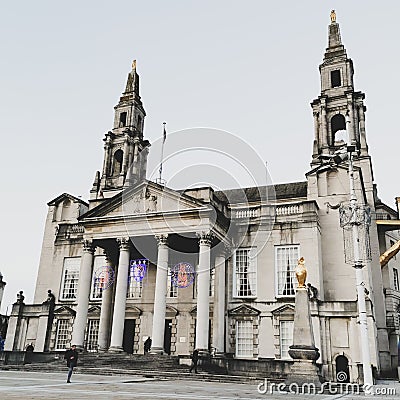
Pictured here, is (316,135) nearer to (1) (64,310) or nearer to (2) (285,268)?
(2) (285,268)

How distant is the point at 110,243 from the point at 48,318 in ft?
27.1

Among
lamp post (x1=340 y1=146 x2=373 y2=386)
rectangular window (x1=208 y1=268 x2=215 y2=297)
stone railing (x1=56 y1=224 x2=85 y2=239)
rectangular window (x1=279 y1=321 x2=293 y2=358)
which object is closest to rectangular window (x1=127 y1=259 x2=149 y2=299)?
rectangular window (x1=208 y1=268 x2=215 y2=297)

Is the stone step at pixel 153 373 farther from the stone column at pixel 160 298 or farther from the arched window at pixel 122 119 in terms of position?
the arched window at pixel 122 119

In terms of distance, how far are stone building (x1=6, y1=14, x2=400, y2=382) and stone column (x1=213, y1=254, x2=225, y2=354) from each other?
0.24ft

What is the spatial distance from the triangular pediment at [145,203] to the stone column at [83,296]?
257 centimetres

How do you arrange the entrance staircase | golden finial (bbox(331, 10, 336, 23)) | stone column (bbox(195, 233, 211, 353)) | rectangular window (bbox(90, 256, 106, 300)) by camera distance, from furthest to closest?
golden finial (bbox(331, 10, 336, 23))
rectangular window (bbox(90, 256, 106, 300))
stone column (bbox(195, 233, 211, 353))
the entrance staircase

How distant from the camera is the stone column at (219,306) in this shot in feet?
95.5

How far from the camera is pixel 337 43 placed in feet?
144

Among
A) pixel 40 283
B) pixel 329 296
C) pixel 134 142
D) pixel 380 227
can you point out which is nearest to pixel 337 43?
pixel 380 227

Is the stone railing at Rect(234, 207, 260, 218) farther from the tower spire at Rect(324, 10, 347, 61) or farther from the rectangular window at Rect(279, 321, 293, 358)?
the tower spire at Rect(324, 10, 347, 61)

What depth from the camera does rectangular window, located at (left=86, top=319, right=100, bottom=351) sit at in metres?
33.7

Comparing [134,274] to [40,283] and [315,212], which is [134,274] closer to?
[40,283]

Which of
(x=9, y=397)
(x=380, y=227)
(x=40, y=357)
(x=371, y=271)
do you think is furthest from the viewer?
(x=380, y=227)

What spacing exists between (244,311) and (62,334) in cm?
1453
